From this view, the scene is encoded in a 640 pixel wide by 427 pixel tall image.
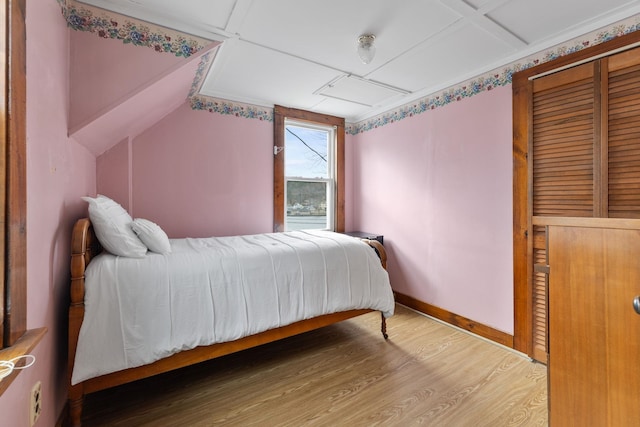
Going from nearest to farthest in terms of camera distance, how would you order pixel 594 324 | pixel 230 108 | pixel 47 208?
pixel 594 324, pixel 47 208, pixel 230 108

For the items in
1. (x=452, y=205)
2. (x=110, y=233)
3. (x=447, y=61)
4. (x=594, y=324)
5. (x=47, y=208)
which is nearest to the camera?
(x=594, y=324)

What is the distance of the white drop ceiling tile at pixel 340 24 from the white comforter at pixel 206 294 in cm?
148

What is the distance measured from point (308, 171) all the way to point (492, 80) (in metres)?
2.16

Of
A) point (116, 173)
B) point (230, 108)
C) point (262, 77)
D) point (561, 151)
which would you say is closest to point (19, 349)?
point (116, 173)

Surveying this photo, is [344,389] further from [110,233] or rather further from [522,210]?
[522,210]

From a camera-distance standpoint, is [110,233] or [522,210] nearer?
[110,233]

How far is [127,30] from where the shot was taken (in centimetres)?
173

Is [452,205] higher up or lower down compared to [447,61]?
lower down

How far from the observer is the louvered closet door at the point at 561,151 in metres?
1.84

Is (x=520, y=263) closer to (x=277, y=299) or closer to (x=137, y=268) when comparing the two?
(x=277, y=299)

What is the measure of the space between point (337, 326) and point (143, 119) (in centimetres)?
251

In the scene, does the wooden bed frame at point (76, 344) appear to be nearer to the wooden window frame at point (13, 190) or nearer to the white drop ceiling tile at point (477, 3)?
the wooden window frame at point (13, 190)

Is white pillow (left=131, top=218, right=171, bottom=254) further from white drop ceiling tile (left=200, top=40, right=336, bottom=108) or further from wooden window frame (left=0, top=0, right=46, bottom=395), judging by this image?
white drop ceiling tile (left=200, top=40, right=336, bottom=108)

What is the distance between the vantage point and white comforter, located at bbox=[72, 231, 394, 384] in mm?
1425
